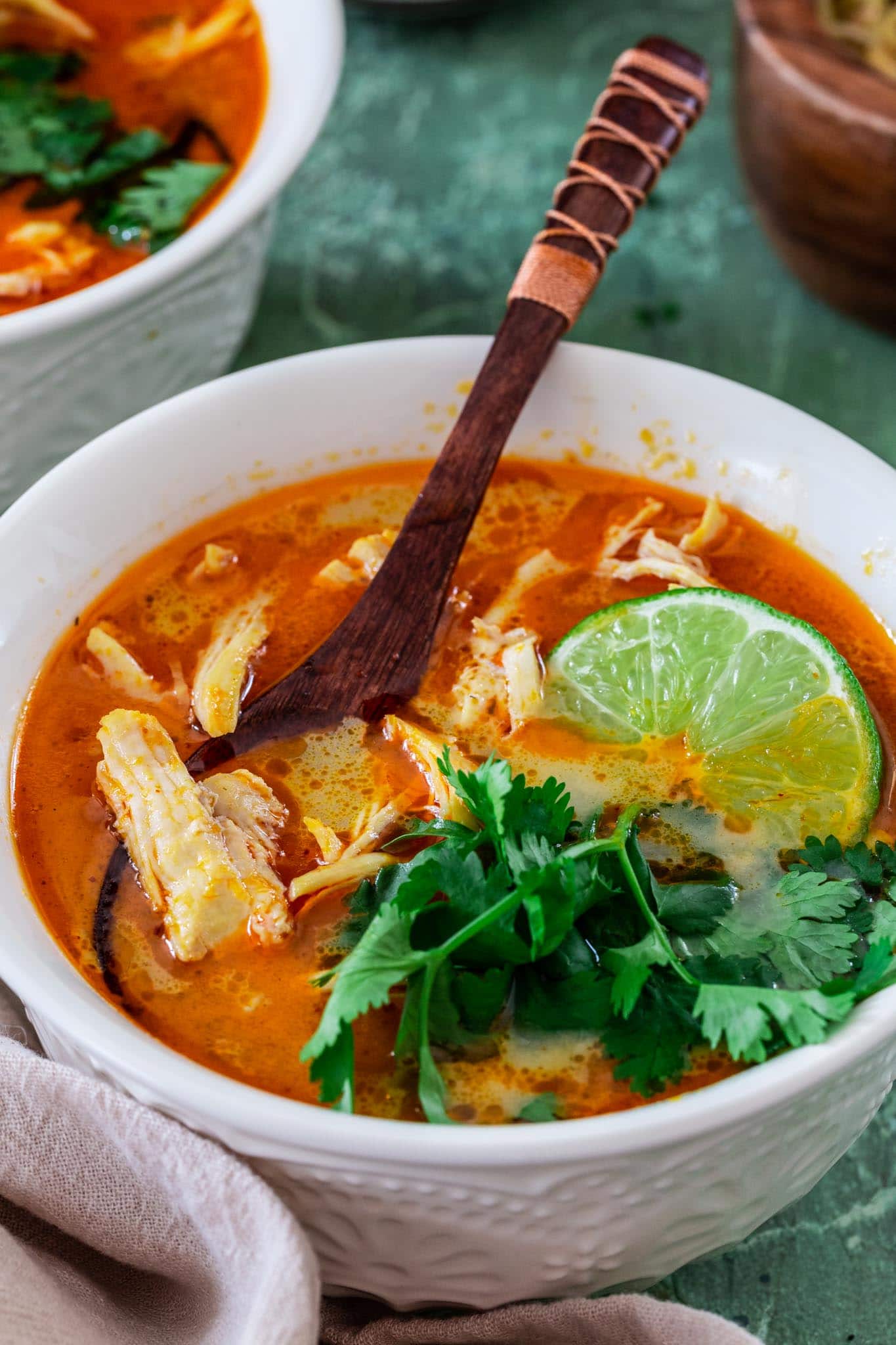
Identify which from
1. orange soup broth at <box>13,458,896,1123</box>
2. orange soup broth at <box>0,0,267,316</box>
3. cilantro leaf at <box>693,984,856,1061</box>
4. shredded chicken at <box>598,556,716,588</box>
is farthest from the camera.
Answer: orange soup broth at <box>0,0,267,316</box>

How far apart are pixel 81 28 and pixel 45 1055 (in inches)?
82.9

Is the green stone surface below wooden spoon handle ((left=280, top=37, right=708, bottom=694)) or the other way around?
below

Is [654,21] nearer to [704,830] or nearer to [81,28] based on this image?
[81,28]

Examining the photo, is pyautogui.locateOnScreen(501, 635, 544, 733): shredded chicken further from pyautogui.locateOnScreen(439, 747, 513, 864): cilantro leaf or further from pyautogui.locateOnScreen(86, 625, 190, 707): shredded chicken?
pyautogui.locateOnScreen(86, 625, 190, 707): shredded chicken

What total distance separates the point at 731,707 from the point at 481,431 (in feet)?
1.83

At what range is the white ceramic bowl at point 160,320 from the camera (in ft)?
7.64

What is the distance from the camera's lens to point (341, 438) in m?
2.31

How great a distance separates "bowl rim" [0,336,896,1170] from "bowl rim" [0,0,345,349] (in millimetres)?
1069

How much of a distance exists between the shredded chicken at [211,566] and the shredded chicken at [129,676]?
0.19m

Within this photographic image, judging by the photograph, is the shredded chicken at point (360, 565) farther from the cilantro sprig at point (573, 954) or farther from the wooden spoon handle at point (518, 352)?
the cilantro sprig at point (573, 954)

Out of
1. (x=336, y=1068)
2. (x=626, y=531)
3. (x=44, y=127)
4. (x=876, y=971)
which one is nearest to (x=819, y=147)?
(x=626, y=531)

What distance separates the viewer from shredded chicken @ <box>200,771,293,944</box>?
175cm

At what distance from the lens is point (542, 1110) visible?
1573mm

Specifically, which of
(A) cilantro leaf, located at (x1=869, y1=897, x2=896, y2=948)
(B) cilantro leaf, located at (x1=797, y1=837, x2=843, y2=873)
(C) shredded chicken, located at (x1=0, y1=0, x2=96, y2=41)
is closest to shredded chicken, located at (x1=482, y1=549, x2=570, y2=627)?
(B) cilantro leaf, located at (x1=797, y1=837, x2=843, y2=873)
